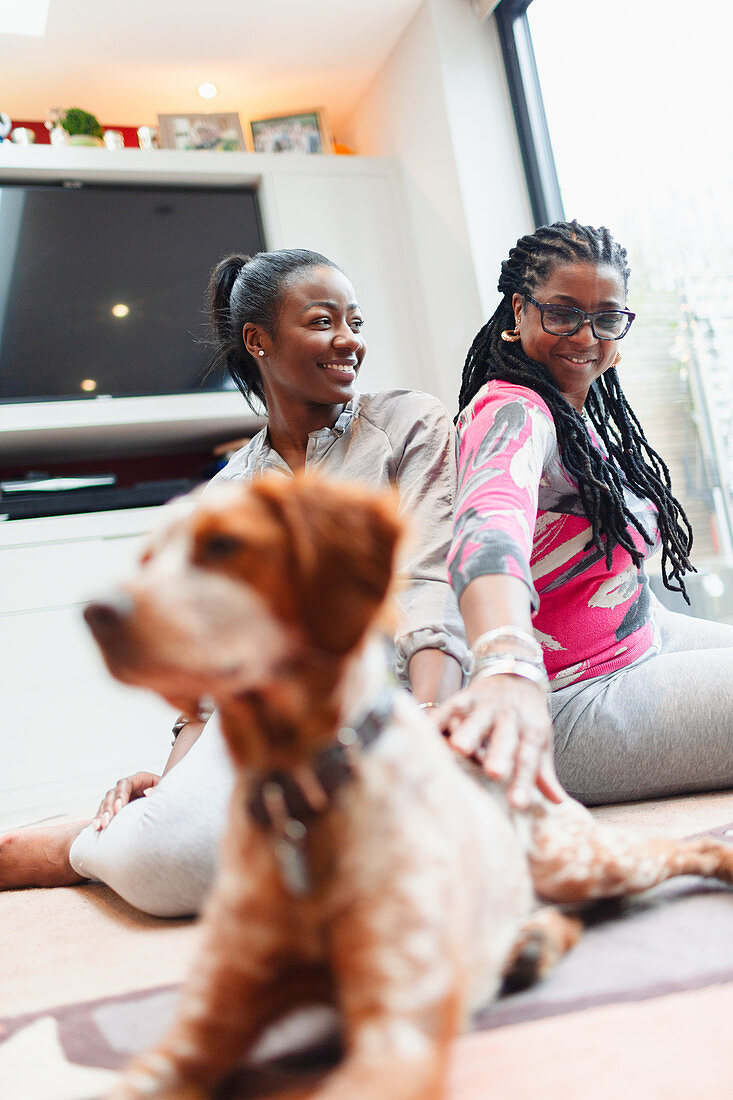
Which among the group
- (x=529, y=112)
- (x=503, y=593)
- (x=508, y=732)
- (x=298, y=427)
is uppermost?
(x=529, y=112)

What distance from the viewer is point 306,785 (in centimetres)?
49

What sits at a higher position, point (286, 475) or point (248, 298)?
point (248, 298)

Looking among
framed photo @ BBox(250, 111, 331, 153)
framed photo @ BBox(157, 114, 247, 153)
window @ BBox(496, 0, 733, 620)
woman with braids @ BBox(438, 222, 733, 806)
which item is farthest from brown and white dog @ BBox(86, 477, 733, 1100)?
framed photo @ BBox(250, 111, 331, 153)

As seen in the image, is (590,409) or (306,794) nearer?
(306,794)

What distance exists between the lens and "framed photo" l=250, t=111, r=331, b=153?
11.7 ft

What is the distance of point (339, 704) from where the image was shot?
0.50 metres

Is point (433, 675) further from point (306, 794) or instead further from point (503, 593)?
point (306, 794)

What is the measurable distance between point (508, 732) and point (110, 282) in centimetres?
298

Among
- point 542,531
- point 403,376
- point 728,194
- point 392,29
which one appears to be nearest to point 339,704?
point 542,531

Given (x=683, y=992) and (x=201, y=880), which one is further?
(x=201, y=880)

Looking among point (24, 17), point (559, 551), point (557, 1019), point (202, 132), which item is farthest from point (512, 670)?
point (202, 132)

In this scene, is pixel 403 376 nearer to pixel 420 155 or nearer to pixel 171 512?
pixel 420 155

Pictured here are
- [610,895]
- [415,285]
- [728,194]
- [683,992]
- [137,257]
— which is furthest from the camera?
[415,285]

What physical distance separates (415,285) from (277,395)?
77.4 inches
